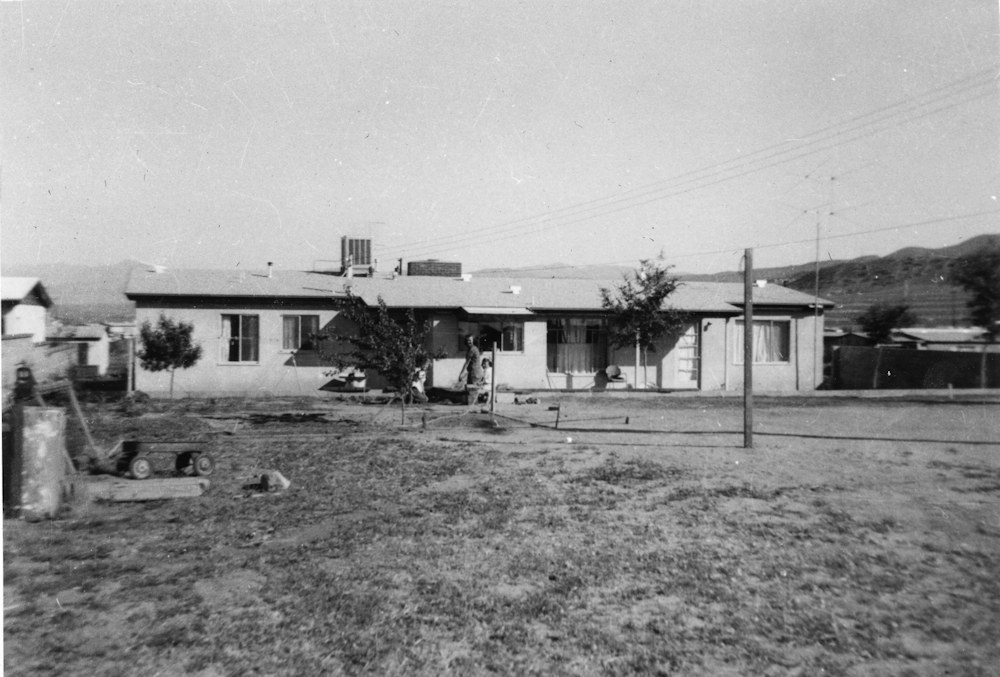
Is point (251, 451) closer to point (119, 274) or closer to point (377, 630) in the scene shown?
point (377, 630)

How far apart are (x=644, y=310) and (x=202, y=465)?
575 inches

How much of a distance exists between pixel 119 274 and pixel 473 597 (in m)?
19.5

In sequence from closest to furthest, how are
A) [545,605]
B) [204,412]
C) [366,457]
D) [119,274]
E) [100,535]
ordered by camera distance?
[545,605] < [100,535] < [366,457] < [204,412] < [119,274]

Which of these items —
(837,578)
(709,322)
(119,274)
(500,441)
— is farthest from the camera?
(709,322)

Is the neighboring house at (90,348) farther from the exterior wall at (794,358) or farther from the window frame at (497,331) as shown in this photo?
the exterior wall at (794,358)

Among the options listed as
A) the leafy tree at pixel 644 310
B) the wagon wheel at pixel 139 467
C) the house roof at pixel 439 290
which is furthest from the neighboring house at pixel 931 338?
the wagon wheel at pixel 139 467

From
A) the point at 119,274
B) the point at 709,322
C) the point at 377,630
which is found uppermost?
the point at 119,274

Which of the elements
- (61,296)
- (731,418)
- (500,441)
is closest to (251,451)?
(500,441)

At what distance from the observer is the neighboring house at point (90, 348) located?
76.9ft

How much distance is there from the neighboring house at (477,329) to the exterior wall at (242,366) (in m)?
0.03

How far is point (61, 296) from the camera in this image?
16094mm

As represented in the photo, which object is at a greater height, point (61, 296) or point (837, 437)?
point (61, 296)

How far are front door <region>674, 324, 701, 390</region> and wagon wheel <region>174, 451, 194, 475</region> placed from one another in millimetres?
16574

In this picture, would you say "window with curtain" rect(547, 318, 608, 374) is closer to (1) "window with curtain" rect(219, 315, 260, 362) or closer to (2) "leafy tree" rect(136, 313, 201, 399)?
(1) "window with curtain" rect(219, 315, 260, 362)
